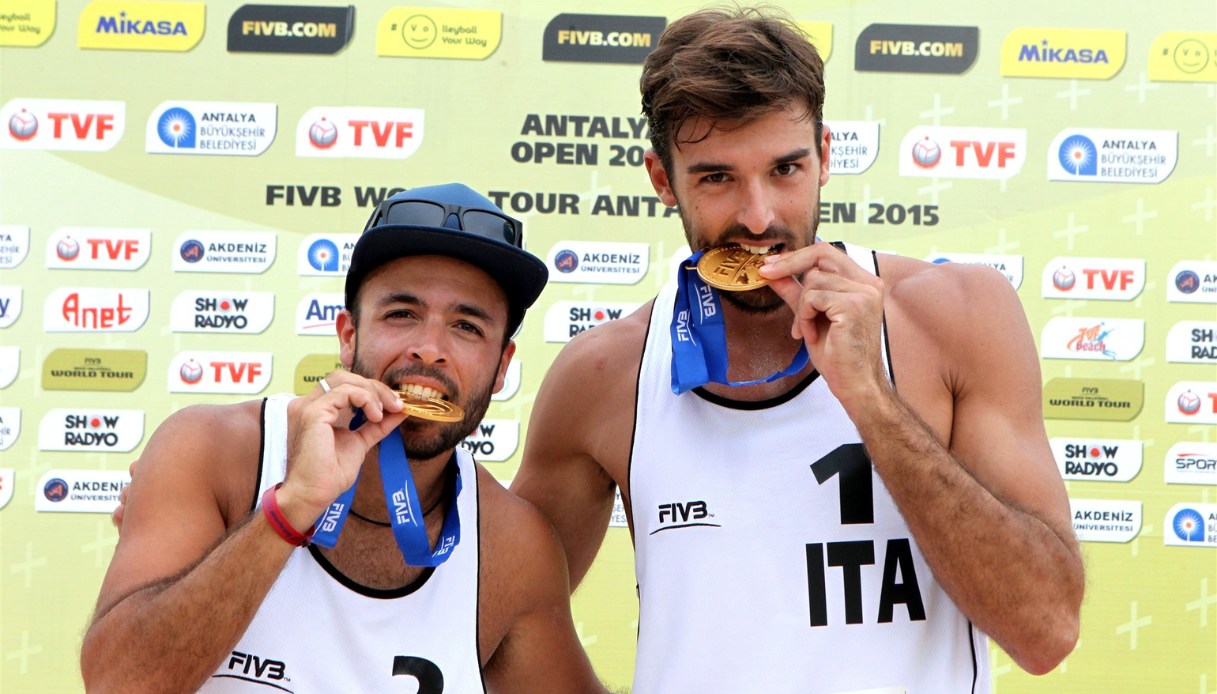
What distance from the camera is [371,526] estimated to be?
222 cm

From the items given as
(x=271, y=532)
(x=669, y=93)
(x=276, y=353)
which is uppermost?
(x=669, y=93)

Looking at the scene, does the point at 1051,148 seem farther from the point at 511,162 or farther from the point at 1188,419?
the point at 511,162

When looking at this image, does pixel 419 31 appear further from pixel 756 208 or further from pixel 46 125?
pixel 756 208

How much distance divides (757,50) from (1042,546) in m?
1.01

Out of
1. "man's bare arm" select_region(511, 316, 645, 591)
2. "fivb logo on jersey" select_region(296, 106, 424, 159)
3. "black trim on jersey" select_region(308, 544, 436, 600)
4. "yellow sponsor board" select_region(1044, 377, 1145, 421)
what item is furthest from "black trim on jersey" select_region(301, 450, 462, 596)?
"yellow sponsor board" select_region(1044, 377, 1145, 421)

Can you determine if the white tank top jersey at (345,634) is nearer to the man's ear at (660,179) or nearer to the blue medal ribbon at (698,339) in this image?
the blue medal ribbon at (698,339)

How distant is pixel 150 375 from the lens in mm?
4840

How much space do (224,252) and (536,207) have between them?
1.36m

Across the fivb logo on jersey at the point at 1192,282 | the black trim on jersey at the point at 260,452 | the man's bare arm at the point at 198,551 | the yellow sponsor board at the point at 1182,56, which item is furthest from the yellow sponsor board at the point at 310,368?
the yellow sponsor board at the point at 1182,56

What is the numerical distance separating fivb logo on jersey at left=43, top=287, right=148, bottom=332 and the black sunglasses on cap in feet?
9.83

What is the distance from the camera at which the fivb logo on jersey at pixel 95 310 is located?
4836 mm

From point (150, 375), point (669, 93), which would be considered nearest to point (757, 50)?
point (669, 93)

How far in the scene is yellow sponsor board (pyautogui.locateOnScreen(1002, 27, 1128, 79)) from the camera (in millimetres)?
4922

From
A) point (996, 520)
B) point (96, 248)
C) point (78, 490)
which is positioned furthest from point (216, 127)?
point (996, 520)
